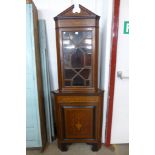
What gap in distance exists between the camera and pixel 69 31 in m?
1.58

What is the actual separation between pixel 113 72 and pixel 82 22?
643 millimetres

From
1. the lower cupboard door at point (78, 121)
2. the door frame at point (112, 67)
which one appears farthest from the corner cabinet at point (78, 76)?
the door frame at point (112, 67)

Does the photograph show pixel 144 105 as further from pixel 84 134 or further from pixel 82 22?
pixel 84 134

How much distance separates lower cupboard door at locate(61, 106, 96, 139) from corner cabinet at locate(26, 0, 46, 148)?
294 mm

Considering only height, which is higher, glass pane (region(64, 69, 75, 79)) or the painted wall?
the painted wall

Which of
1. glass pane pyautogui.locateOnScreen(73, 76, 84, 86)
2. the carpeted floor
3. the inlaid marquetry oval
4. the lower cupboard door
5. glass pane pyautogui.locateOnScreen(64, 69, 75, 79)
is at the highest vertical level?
glass pane pyautogui.locateOnScreen(64, 69, 75, 79)

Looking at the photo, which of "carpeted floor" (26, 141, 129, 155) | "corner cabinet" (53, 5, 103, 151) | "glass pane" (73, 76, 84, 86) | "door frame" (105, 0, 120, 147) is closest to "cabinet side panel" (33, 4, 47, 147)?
"carpeted floor" (26, 141, 129, 155)

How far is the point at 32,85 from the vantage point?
165 centimetres

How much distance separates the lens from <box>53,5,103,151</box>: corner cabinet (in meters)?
1.55

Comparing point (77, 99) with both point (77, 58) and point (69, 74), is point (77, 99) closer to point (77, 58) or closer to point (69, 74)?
point (69, 74)

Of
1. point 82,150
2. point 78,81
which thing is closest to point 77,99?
point 78,81

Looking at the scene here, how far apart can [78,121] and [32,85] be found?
66cm

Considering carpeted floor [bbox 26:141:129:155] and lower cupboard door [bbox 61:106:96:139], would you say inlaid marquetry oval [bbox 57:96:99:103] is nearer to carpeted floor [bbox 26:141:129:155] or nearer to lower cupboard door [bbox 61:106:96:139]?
lower cupboard door [bbox 61:106:96:139]
